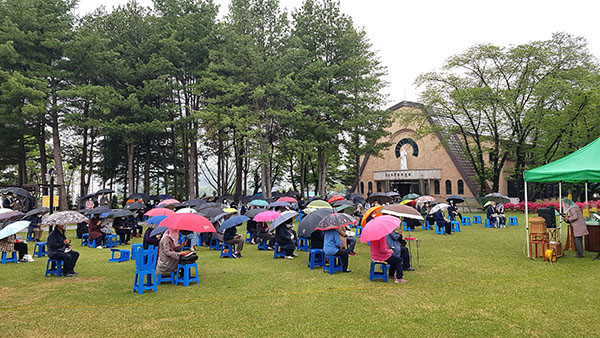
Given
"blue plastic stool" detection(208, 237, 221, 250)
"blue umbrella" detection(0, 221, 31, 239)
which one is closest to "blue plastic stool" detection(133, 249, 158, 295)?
"blue umbrella" detection(0, 221, 31, 239)

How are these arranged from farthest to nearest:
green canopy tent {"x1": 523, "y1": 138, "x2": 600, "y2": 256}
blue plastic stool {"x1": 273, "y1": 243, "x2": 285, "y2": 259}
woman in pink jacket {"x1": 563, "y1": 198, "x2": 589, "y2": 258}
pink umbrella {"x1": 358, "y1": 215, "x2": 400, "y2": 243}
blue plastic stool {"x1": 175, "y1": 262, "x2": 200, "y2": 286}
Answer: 1. blue plastic stool {"x1": 273, "y1": 243, "x2": 285, "y2": 259}
2. woman in pink jacket {"x1": 563, "y1": 198, "x2": 589, "y2": 258}
3. green canopy tent {"x1": 523, "y1": 138, "x2": 600, "y2": 256}
4. blue plastic stool {"x1": 175, "y1": 262, "x2": 200, "y2": 286}
5. pink umbrella {"x1": 358, "y1": 215, "x2": 400, "y2": 243}

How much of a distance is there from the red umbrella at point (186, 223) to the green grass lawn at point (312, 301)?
1162 millimetres

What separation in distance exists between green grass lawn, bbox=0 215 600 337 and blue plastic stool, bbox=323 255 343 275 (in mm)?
192

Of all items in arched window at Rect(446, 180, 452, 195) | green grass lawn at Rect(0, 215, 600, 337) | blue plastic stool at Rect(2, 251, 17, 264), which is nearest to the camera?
green grass lawn at Rect(0, 215, 600, 337)

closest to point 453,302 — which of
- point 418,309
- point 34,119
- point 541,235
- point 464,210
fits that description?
point 418,309

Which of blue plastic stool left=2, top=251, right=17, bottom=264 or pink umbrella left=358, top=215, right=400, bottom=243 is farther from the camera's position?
blue plastic stool left=2, top=251, right=17, bottom=264

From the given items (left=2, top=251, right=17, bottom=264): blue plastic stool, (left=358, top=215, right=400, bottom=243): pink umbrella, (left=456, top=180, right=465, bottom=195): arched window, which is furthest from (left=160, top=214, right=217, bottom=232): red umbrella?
(left=456, top=180, right=465, bottom=195): arched window

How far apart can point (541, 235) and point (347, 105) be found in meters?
21.1

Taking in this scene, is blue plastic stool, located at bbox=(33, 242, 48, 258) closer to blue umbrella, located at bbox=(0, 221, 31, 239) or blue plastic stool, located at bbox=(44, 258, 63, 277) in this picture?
blue umbrella, located at bbox=(0, 221, 31, 239)

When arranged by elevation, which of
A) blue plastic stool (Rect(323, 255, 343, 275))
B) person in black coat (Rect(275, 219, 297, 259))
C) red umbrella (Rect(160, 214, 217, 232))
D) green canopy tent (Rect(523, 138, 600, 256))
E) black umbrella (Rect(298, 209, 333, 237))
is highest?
green canopy tent (Rect(523, 138, 600, 256))

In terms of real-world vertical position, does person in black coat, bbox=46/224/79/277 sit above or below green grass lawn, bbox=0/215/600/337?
above

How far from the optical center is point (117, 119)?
2588 centimetres

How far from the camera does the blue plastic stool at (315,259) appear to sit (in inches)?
371

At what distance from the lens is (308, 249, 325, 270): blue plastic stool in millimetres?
9415
